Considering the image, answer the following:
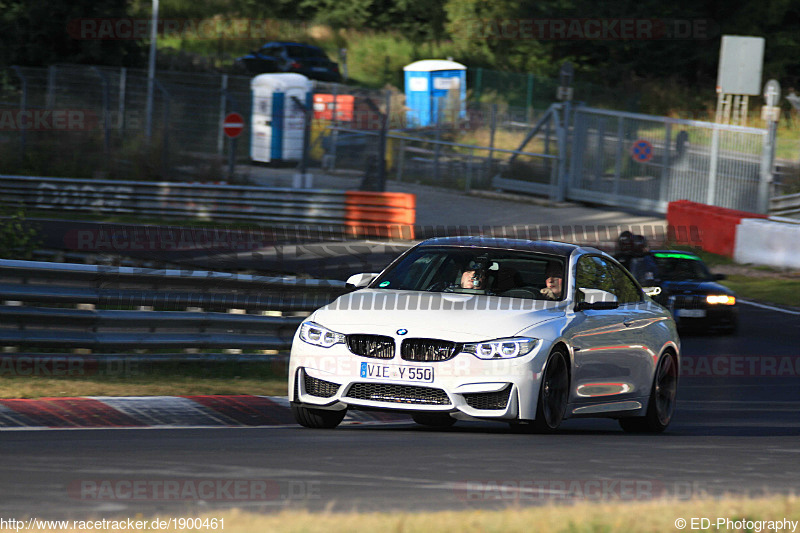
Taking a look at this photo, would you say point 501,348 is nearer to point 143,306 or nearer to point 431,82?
point 143,306

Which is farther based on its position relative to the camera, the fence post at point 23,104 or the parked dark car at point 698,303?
the fence post at point 23,104

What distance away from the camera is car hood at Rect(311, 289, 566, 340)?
878 centimetres

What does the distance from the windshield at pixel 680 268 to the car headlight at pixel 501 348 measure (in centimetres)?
1030

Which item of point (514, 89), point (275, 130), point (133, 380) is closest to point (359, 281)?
point (133, 380)

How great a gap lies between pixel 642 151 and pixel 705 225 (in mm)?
5035

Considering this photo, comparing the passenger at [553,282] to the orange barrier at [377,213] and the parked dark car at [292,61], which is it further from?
the parked dark car at [292,61]

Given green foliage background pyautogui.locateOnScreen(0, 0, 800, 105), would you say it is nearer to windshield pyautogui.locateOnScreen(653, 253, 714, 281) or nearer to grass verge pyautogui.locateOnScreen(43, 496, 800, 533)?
windshield pyautogui.locateOnScreen(653, 253, 714, 281)

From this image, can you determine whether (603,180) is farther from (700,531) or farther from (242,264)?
(700,531)

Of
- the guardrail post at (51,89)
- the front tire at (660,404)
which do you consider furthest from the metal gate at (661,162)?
the front tire at (660,404)

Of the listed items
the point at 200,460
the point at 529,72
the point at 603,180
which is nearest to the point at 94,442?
the point at 200,460

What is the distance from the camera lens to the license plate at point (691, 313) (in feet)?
59.9

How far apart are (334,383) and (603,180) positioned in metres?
25.9

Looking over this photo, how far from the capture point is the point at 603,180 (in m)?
34.0

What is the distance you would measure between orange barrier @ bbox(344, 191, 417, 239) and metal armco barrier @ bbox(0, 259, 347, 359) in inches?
593
